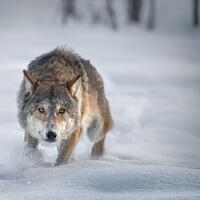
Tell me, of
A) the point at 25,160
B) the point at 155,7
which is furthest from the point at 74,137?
the point at 155,7

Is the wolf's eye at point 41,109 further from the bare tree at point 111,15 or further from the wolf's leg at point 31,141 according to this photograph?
the bare tree at point 111,15

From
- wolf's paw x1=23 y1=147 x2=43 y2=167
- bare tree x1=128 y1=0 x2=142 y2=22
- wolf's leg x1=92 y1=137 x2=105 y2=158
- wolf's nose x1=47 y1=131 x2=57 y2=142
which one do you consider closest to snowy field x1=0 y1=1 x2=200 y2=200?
wolf's paw x1=23 y1=147 x2=43 y2=167

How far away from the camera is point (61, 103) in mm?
7289

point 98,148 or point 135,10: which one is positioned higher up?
point 98,148

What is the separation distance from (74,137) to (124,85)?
351 inches

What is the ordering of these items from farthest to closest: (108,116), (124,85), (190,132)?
(124,85), (190,132), (108,116)

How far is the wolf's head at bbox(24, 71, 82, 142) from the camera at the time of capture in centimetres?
705

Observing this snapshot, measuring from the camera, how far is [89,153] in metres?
9.52

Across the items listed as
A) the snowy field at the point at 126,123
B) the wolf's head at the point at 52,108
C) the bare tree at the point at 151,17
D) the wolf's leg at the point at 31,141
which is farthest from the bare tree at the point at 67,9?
the wolf's head at the point at 52,108

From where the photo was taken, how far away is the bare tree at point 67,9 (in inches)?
1396

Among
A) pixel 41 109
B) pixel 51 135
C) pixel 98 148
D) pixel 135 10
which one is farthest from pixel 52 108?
pixel 135 10

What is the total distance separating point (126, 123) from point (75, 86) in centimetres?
458

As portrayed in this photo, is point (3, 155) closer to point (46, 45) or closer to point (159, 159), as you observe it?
point (159, 159)

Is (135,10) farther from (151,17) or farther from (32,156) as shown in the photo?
(32,156)
